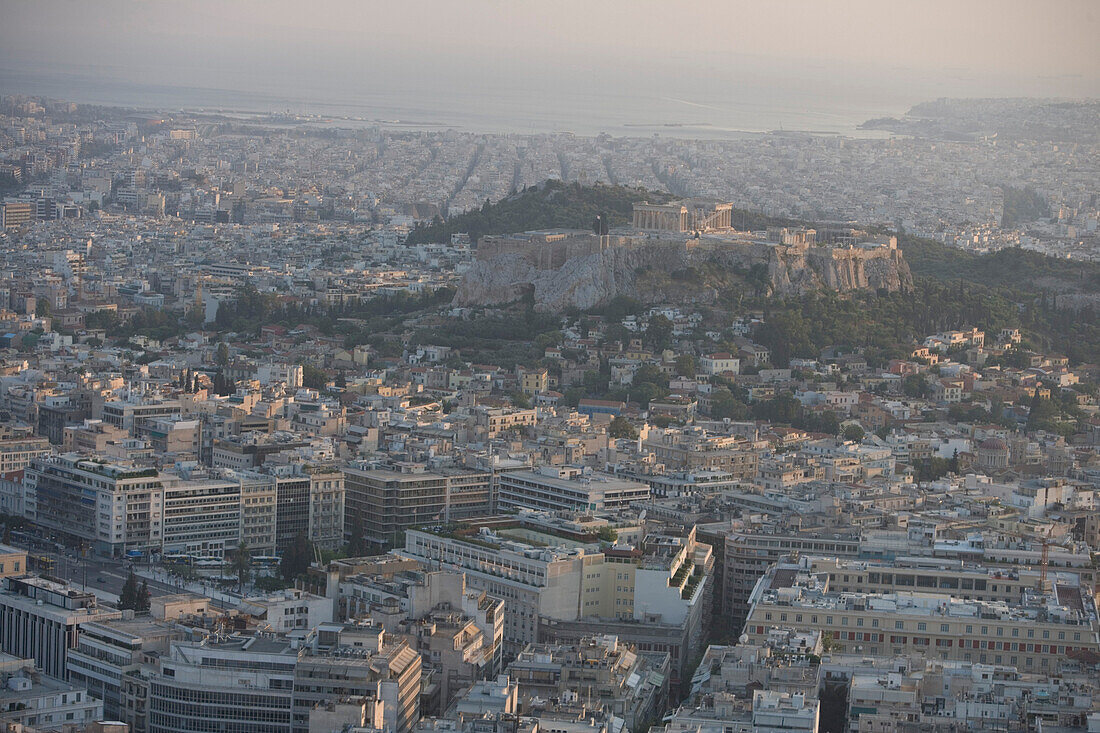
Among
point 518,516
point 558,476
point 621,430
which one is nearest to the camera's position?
point 518,516

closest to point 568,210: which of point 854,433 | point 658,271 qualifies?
point 658,271

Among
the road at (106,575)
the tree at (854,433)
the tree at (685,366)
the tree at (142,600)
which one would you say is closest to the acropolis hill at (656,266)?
the tree at (685,366)

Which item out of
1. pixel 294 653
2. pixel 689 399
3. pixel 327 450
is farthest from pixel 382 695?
pixel 689 399

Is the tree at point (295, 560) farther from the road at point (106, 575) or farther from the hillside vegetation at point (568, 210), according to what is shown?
the hillside vegetation at point (568, 210)

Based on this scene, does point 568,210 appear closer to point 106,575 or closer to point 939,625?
point 106,575

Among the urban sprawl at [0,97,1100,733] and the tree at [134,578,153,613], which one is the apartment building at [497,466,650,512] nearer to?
the urban sprawl at [0,97,1100,733]

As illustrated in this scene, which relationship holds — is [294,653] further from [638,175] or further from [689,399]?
[638,175]
